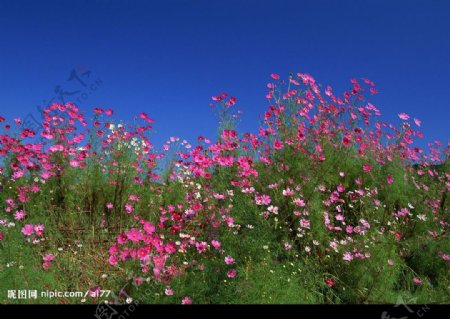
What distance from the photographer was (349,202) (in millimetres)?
5750

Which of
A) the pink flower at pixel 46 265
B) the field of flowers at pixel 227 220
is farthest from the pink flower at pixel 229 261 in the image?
the pink flower at pixel 46 265

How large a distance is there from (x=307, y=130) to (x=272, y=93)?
0.63 metres

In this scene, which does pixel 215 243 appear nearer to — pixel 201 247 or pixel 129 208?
pixel 201 247

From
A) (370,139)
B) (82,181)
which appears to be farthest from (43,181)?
(370,139)

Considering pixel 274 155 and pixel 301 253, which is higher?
pixel 274 155

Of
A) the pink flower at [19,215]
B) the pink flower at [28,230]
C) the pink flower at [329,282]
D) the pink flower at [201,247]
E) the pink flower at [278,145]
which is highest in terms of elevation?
the pink flower at [278,145]

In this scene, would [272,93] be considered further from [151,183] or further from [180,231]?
[180,231]

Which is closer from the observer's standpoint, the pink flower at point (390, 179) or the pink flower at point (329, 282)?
the pink flower at point (329, 282)

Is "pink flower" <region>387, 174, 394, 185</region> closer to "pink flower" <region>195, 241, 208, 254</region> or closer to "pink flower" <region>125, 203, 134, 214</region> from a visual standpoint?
"pink flower" <region>195, 241, 208, 254</region>

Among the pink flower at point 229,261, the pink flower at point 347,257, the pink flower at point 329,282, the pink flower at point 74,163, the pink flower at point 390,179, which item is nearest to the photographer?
the pink flower at point 229,261

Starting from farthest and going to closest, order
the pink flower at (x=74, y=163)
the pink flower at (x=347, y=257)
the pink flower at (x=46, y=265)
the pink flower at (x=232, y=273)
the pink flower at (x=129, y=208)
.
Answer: the pink flower at (x=74, y=163)
the pink flower at (x=129, y=208)
the pink flower at (x=347, y=257)
the pink flower at (x=46, y=265)
the pink flower at (x=232, y=273)

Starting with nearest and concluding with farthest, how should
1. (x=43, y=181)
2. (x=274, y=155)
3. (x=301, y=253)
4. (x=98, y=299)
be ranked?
(x=98, y=299)
(x=301, y=253)
(x=43, y=181)
(x=274, y=155)

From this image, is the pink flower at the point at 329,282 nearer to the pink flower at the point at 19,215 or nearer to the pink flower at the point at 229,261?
the pink flower at the point at 229,261

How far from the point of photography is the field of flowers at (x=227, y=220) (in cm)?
359
